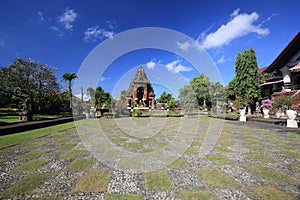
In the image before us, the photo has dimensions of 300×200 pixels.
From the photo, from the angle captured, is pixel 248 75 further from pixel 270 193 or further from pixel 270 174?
pixel 270 193

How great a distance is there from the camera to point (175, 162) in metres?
3.76

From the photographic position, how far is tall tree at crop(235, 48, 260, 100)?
19.9 meters

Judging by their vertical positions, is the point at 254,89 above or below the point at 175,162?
above

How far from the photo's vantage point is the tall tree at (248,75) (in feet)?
65.4

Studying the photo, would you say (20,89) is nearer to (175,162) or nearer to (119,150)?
(119,150)

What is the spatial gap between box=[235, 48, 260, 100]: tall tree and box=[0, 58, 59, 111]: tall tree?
3094cm

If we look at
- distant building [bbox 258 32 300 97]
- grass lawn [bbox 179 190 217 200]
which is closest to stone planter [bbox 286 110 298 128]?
distant building [bbox 258 32 300 97]

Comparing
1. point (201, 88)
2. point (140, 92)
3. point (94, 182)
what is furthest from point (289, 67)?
point (201, 88)

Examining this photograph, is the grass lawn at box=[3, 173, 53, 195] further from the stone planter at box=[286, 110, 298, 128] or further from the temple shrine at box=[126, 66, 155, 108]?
the temple shrine at box=[126, 66, 155, 108]

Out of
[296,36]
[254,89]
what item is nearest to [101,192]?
[296,36]

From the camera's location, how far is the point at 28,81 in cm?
2230

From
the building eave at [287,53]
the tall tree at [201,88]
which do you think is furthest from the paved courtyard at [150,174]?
the tall tree at [201,88]

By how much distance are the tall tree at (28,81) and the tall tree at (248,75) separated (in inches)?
1218

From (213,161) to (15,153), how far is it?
19.6 feet
